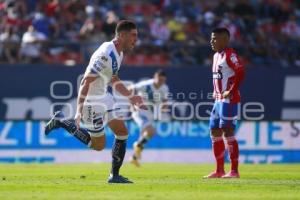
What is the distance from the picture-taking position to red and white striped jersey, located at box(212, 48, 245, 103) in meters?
16.5

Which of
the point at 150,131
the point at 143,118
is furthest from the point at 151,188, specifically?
the point at 143,118

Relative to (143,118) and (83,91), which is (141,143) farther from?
(83,91)

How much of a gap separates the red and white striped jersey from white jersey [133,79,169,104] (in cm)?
881

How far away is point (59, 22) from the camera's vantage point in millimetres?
28828

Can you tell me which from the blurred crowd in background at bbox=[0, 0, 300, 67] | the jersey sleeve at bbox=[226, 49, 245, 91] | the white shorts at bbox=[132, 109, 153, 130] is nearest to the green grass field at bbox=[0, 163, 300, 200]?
the jersey sleeve at bbox=[226, 49, 245, 91]

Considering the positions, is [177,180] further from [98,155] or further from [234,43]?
[234,43]

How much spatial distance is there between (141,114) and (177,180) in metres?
9.51

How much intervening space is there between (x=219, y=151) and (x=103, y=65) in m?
3.41

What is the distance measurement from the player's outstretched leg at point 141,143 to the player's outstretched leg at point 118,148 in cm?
836

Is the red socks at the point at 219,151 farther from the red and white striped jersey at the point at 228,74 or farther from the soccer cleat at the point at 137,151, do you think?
the soccer cleat at the point at 137,151

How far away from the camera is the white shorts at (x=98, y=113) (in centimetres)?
1467

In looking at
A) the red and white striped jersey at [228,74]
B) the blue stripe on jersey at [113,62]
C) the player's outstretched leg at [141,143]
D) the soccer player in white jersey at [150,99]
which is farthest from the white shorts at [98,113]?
the soccer player in white jersey at [150,99]

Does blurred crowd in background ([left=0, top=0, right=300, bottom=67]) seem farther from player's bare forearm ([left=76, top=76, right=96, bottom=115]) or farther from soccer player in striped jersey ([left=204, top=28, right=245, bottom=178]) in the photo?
player's bare forearm ([left=76, top=76, right=96, bottom=115])

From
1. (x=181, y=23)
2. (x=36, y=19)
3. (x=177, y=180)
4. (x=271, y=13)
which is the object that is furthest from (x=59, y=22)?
(x=177, y=180)
